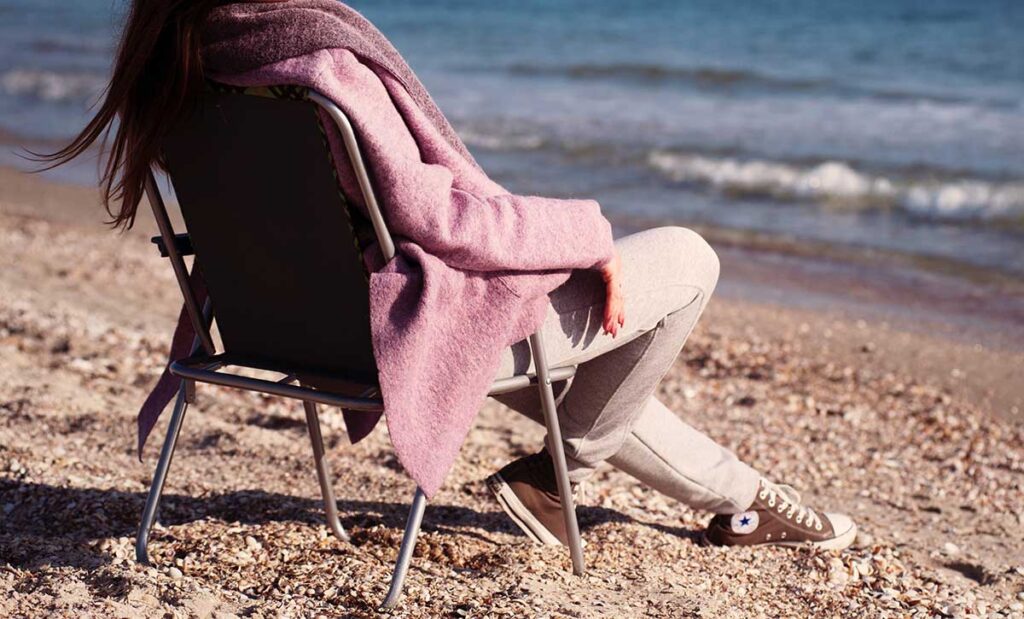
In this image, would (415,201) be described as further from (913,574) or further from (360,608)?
(913,574)

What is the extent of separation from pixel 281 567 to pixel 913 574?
1.60m

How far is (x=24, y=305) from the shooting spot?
5.16 meters

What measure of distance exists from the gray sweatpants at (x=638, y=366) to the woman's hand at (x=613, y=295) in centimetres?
6

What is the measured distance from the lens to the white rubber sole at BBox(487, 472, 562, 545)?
9.55 ft

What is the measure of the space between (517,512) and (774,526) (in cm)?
70

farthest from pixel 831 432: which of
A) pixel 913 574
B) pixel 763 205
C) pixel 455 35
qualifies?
pixel 455 35

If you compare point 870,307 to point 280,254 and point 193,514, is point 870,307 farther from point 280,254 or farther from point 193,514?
point 280,254

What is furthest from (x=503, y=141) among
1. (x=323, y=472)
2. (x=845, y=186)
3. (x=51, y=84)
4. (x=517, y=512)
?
(x=517, y=512)

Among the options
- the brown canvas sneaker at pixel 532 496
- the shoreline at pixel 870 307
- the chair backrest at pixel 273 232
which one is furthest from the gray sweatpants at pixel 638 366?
the shoreline at pixel 870 307

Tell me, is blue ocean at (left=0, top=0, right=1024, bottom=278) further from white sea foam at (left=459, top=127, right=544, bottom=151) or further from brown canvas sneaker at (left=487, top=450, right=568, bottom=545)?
brown canvas sneaker at (left=487, top=450, right=568, bottom=545)

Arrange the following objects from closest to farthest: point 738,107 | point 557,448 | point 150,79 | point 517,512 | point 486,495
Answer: point 150,79 < point 557,448 < point 517,512 < point 486,495 < point 738,107

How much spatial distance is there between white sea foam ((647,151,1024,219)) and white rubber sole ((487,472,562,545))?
6.73 m

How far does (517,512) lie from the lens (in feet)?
9.58

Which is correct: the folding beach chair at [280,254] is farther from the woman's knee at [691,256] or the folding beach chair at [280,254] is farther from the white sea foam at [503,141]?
the white sea foam at [503,141]
